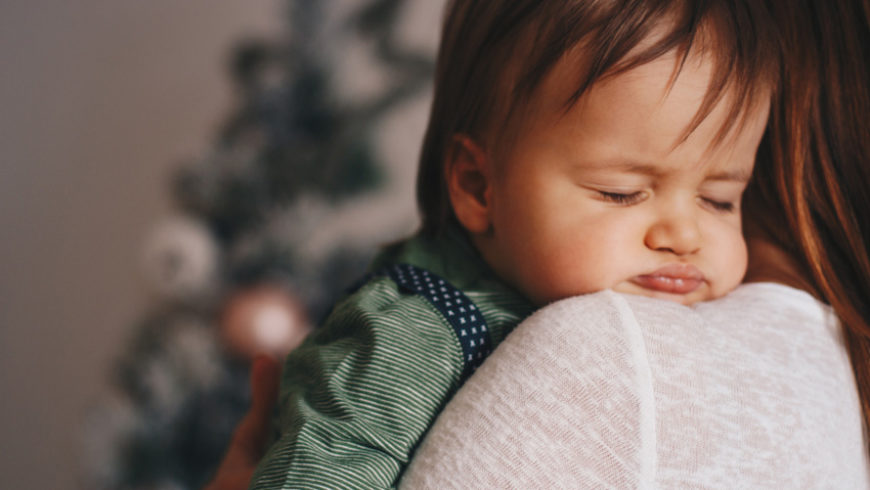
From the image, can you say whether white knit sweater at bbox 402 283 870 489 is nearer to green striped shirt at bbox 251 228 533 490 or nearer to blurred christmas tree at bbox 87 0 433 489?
green striped shirt at bbox 251 228 533 490

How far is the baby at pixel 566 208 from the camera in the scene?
0.62 m

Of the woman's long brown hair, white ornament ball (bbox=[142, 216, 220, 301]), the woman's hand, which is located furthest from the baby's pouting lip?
white ornament ball (bbox=[142, 216, 220, 301])

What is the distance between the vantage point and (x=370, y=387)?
24.8 inches

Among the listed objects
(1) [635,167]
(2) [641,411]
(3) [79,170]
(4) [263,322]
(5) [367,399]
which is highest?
(1) [635,167]

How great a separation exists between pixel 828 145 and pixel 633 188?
0.69 ft

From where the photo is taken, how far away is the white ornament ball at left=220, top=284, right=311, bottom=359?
159 centimetres

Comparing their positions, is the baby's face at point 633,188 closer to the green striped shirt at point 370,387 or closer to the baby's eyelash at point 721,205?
the baby's eyelash at point 721,205

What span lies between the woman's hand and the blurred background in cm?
55

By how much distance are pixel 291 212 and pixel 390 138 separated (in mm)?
325

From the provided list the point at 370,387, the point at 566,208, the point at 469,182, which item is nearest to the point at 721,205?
the point at 566,208

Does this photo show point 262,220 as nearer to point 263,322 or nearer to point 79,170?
point 263,322

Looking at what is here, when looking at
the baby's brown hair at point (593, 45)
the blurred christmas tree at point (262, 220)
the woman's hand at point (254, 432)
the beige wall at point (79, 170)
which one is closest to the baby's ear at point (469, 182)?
the baby's brown hair at point (593, 45)

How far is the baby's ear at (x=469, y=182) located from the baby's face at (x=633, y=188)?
84 mm

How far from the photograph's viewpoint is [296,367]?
77cm
